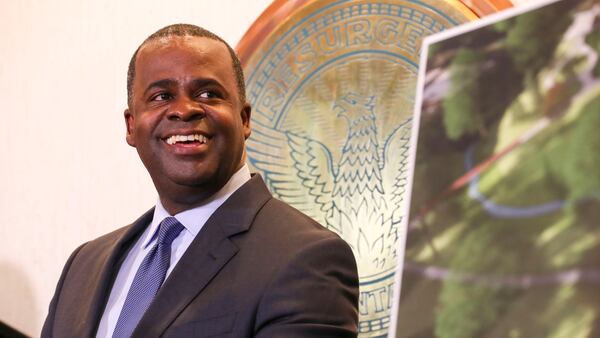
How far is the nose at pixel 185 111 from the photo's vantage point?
1.43 meters

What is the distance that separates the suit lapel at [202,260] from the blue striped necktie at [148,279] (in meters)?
0.06

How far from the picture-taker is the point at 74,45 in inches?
95.0

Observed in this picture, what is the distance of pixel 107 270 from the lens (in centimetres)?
149

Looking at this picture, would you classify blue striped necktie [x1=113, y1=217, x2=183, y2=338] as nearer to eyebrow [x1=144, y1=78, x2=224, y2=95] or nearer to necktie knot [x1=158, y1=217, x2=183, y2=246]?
necktie knot [x1=158, y1=217, x2=183, y2=246]

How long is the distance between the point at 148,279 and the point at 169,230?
0.08 m

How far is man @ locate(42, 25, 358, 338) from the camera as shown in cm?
125

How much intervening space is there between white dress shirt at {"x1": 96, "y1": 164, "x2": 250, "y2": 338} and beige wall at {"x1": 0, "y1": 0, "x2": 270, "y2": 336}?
707mm

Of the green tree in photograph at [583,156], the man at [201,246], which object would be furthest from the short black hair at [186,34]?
the green tree in photograph at [583,156]

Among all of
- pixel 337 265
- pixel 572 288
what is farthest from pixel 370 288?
pixel 572 288

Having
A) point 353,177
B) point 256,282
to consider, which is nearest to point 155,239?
point 256,282

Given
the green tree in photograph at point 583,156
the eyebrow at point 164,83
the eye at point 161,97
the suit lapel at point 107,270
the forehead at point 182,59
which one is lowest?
the suit lapel at point 107,270

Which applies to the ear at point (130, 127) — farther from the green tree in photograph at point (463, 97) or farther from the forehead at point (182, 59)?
the green tree in photograph at point (463, 97)

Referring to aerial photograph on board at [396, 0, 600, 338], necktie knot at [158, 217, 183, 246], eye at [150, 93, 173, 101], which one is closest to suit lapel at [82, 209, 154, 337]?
necktie knot at [158, 217, 183, 246]

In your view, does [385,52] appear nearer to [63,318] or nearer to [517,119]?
[63,318]
